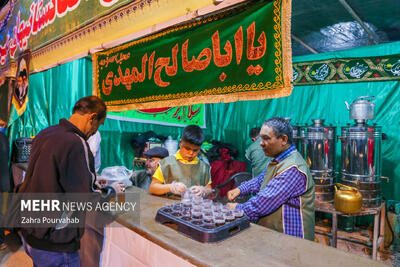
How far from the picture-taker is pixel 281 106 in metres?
6.11

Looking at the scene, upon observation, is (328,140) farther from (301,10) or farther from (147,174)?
(147,174)

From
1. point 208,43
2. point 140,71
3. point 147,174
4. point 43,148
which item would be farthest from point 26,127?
point 208,43

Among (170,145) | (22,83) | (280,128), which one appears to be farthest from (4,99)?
(280,128)

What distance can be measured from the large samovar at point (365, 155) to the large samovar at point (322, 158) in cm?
31

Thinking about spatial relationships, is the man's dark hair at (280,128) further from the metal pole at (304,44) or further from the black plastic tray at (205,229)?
the metal pole at (304,44)

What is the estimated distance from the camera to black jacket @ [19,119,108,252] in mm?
1534

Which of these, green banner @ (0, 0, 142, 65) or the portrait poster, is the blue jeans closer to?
green banner @ (0, 0, 142, 65)

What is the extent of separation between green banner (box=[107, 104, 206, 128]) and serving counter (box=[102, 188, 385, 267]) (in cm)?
357

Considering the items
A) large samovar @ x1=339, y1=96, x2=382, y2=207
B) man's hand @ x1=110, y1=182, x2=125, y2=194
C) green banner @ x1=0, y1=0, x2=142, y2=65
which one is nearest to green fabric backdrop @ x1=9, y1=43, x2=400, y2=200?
green banner @ x1=0, y1=0, x2=142, y2=65

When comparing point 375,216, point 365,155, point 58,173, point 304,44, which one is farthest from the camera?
point 304,44

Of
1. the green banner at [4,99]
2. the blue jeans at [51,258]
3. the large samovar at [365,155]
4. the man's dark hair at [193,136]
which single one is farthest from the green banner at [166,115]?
the large samovar at [365,155]

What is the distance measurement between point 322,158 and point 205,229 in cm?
355

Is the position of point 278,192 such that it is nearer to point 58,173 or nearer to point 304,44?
point 58,173

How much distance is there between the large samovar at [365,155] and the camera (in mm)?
3768
